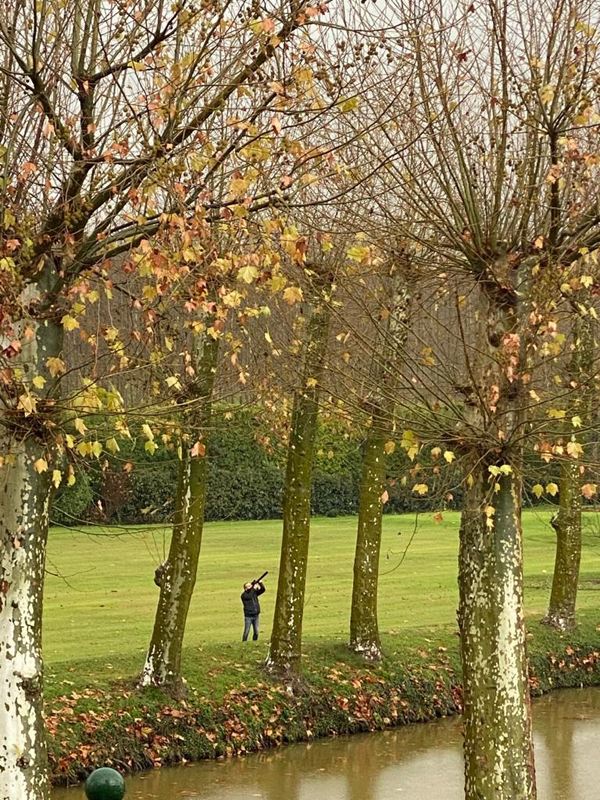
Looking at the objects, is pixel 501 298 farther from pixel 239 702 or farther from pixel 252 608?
pixel 252 608

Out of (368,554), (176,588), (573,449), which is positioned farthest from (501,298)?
(368,554)

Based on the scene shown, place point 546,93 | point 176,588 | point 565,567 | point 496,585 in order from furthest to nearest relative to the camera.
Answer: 1. point 565,567
2. point 176,588
3. point 496,585
4. point 546,93

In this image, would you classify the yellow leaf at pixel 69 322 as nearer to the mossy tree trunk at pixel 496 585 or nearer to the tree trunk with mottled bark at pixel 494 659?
the mossy tree trunk at pixel 496 585

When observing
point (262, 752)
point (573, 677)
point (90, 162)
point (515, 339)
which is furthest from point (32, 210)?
point (573, 677)

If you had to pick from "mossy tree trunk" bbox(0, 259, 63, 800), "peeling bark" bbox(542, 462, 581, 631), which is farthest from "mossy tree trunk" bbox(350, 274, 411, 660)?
"mossy tree trunk" bbox(0, 259, 63, 800)

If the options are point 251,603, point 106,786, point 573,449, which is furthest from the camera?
point 251,603

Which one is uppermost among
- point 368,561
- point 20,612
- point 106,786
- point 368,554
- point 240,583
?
point 368,554

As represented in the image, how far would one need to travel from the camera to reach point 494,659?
1159 centimetres

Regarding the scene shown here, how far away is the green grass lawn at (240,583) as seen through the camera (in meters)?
24.5

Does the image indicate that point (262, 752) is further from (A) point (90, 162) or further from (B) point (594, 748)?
(A) point (90, 162)

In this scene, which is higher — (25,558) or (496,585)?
(25,558)

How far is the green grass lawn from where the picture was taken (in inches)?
966

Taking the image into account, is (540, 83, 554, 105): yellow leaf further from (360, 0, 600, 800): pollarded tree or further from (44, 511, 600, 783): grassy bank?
(44, 511, 600, 783): grassy bank

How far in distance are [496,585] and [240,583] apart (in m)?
21.7
